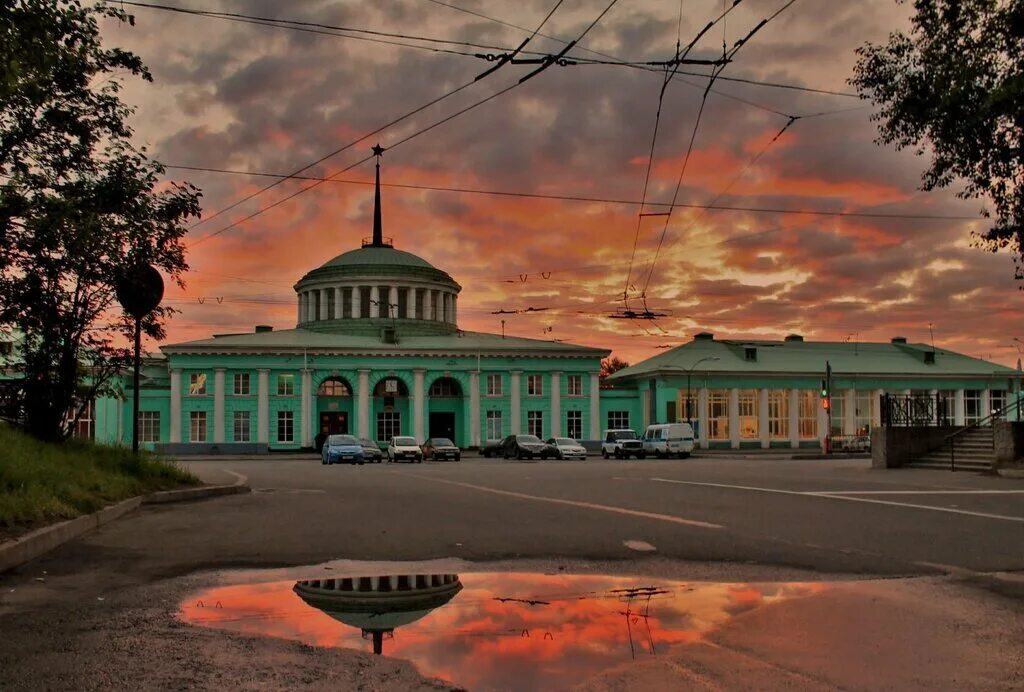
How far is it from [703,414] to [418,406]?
2414cm

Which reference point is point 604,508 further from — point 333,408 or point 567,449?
point 333,408

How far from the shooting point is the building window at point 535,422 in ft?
268

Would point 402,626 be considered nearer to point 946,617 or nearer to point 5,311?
point 946,617

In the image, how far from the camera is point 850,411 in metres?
89.2

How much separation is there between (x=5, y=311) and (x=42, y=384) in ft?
5.53

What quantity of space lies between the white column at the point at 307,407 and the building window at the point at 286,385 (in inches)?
35.5

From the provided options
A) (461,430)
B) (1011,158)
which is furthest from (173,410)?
(1011,158)

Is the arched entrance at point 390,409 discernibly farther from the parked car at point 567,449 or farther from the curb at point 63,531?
the curb at point 63,531

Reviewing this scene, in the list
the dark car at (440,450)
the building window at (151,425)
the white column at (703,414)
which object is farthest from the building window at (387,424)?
the white column at (703,414)

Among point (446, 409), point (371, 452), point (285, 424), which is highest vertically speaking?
point (446, 409)

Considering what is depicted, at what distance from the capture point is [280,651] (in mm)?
5949

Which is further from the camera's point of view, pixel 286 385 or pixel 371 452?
pixel 286 385

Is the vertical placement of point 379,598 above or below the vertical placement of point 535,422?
below

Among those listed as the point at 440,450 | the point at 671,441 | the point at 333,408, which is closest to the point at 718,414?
the point at 671,441
